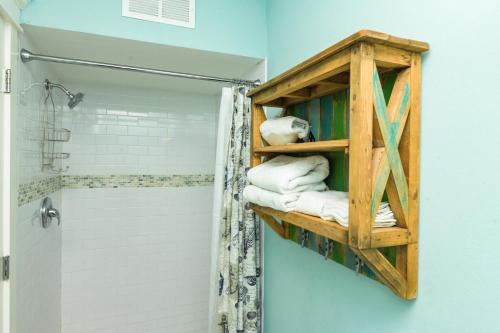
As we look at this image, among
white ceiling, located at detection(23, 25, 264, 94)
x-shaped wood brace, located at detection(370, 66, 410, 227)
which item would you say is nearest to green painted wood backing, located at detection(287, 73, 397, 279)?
x-shaped wood brace, located at detection(370, 66, 410, 227)

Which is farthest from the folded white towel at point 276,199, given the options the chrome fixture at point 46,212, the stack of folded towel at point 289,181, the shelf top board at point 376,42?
the chrome fixture at point 46,212

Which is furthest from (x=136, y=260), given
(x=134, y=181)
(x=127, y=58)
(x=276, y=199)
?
(x=276, y=199)

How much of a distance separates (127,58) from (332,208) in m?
1.48

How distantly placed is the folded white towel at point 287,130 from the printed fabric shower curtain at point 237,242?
0.38 metres

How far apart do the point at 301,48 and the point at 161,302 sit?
221cm

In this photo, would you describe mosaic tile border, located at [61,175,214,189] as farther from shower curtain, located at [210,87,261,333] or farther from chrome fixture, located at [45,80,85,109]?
shower curtain, located at [210,87,261,333]

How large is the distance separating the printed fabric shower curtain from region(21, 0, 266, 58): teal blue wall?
305mm

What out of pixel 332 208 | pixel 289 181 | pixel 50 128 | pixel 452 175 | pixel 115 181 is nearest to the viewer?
pixel 452 175

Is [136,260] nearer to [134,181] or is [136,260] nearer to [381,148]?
[134,181]

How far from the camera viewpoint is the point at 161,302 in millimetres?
2465

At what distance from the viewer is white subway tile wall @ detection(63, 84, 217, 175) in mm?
2262

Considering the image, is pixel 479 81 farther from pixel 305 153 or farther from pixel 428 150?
Answer: pixel 305 153

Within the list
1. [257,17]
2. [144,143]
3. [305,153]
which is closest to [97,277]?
[144,143]

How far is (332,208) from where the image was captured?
92 centimetres
